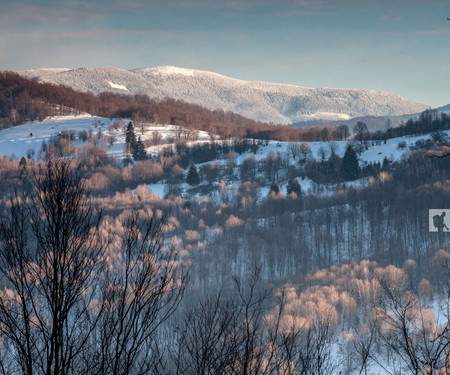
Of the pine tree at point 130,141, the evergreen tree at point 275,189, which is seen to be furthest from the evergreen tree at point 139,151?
the evergreen tree at point 275,189

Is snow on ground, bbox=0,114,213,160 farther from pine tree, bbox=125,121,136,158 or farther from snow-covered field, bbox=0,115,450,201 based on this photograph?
pine tree, bbox=125,121,136,158

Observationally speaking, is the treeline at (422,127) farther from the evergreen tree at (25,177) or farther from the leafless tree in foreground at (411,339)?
the leafless tree in foreground at (411,339)

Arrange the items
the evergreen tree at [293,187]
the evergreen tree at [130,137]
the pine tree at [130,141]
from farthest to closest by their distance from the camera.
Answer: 1. the evergreen tree at [130,137]
2. the pine tree at [130,141]
3. the evergreen tree at [293,187]

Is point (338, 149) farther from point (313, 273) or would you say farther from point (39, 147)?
point (39, 147)

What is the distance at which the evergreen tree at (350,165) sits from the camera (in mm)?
109688

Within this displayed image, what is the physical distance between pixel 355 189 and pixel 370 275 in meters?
34.7

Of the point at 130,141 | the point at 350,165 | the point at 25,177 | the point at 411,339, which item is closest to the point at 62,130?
the point at 130,141

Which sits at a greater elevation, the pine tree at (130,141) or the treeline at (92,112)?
the treeline at (92,112)

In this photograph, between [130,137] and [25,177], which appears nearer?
[25,177]

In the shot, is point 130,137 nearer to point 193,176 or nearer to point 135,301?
point 193,176

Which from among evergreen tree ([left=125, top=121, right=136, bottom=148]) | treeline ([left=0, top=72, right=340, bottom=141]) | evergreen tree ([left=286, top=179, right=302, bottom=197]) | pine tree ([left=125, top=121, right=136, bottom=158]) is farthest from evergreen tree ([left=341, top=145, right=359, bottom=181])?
evergreen tree ([left=125, top=121, right=136, bottom=148])

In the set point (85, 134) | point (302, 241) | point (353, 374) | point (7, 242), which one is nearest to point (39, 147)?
point (85, 134)

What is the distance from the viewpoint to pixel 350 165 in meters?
110

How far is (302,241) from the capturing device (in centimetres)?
9312
